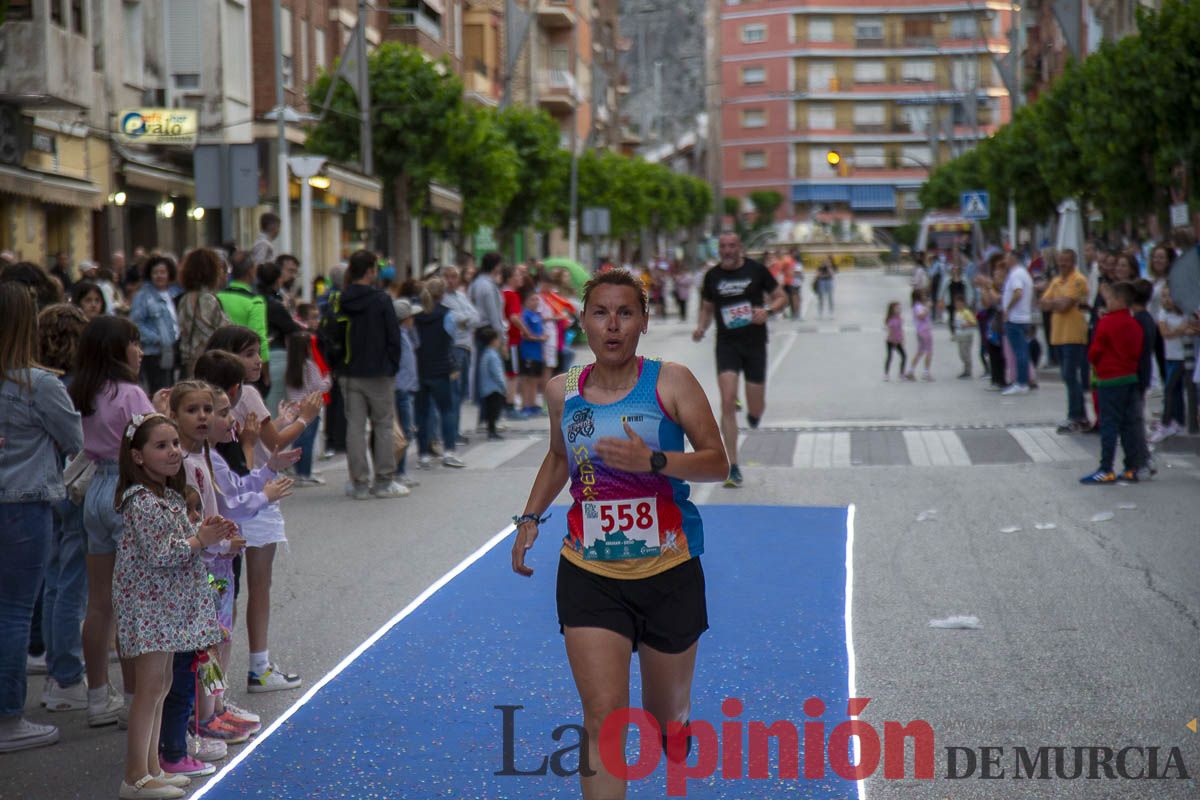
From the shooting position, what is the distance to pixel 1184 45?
23734mm

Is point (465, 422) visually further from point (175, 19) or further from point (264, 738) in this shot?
point (175, 19)

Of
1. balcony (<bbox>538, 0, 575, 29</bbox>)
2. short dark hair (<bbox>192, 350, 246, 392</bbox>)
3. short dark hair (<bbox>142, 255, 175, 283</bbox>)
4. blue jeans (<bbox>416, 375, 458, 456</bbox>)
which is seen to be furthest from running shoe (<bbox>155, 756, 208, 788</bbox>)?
balcony (<bbox>538, 0, 575, 29</bbox>)

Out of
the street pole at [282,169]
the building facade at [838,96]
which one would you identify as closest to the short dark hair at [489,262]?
the street pole at [282,169]

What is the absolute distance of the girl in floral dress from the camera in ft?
20.3

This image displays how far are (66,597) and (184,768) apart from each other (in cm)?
148

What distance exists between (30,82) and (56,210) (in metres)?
4.79

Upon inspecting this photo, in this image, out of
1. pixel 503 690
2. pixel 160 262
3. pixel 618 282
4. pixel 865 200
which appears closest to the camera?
pixel 618 282

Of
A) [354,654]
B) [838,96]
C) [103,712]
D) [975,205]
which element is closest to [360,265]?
[354,654]

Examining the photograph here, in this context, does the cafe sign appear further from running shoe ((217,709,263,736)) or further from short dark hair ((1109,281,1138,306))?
running shoe ((217,709,263,736))

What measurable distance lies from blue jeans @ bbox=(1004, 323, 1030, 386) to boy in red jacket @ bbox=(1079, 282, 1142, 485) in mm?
9106

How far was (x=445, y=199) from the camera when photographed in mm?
47250

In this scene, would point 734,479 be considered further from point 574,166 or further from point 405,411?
point 574,166

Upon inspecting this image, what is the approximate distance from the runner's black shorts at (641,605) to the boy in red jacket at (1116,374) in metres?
9.43

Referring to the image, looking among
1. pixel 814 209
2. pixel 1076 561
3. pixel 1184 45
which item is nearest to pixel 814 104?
pixel 814 209
